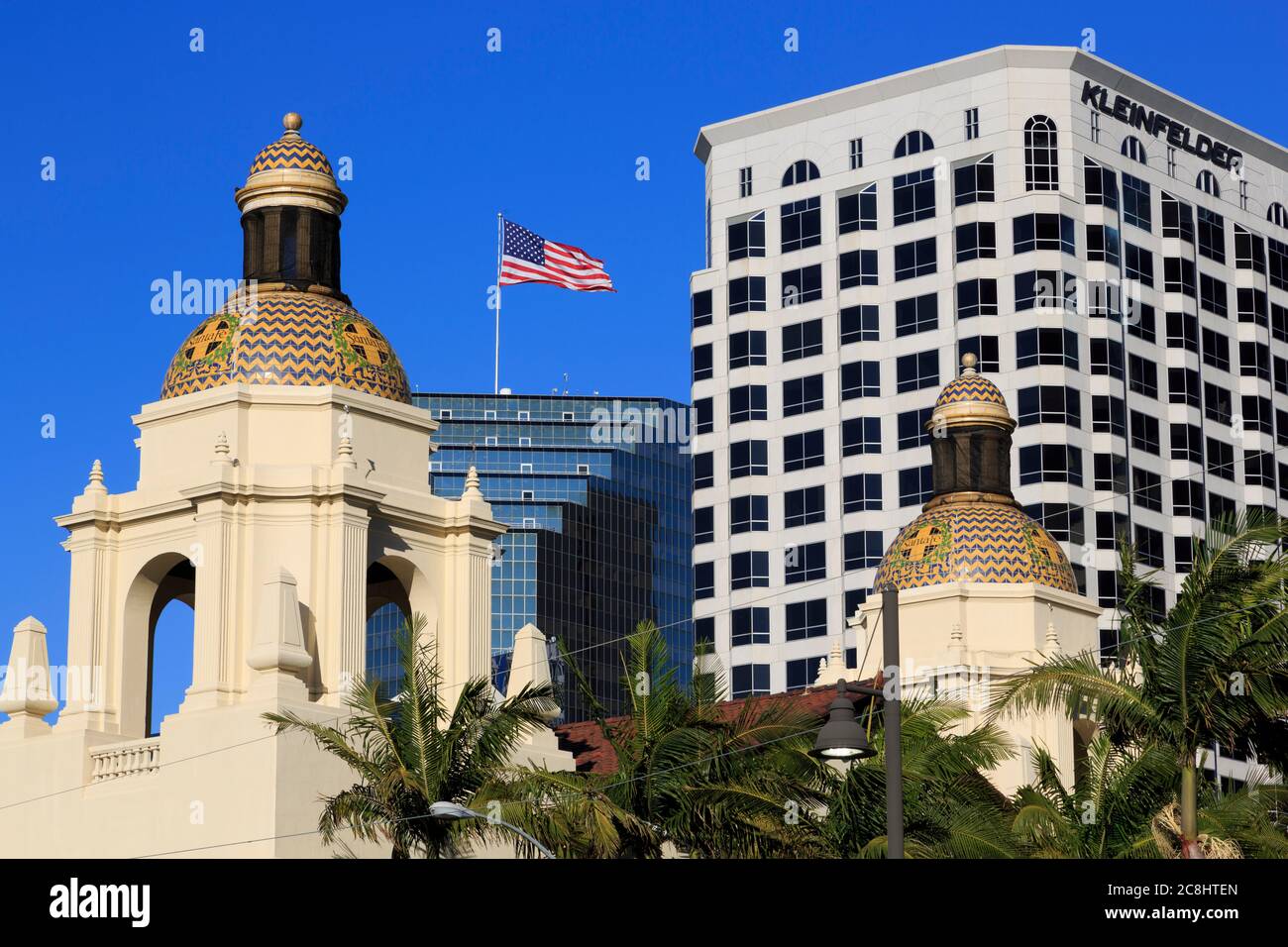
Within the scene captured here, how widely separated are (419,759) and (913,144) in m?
67.4

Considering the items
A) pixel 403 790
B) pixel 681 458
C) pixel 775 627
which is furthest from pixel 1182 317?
pixel 403 790

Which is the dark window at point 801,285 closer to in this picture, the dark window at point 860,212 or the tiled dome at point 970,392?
the dark window at point 860,212

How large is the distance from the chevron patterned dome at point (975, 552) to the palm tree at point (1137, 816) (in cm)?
1298

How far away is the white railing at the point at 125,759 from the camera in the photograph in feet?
132

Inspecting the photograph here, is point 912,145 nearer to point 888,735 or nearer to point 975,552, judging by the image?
point 975,552

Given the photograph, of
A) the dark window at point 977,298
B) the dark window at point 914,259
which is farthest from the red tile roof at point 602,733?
the dark window at point 914,259

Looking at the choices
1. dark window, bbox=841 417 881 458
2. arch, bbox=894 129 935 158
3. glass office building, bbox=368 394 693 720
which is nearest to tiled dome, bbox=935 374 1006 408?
dark window, bbox=841 417 881 458

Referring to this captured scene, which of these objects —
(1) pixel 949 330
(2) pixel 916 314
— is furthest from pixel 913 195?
(1) pixel 949 330

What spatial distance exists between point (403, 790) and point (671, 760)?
379cm

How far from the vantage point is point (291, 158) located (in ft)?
147

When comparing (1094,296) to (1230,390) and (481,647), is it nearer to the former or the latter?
(1230,390)

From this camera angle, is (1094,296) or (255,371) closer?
(255,371)

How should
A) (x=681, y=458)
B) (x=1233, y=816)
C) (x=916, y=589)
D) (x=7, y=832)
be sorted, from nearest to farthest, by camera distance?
(x=1233, y=816) < (x=7, y=832) < (x=916, y=589) < (x=681, y=458)
